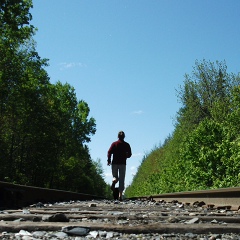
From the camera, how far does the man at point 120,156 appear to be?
12008mm

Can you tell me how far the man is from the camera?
12.0 meters

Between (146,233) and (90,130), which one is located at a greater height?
(90,130)

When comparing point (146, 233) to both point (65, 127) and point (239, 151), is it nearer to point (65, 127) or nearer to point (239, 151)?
point (239, 151)

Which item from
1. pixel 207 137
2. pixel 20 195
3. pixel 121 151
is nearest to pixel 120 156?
pixel 121 151

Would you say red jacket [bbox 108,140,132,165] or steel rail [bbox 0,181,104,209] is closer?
steel rail [bbox 0,181,104,209]

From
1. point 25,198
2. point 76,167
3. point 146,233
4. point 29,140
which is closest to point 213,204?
point 25,198

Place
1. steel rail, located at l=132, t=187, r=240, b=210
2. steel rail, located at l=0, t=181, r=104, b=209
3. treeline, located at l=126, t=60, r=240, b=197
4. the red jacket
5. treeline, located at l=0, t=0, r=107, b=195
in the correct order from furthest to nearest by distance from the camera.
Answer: treeline, located at l=0, t=0, r=107, b=195
treeline, located at l=126, t=60, r=240, b=197
the red jacket
steel rail, located at l=0, t=181, r=104, b=209
steel rail, located at l=132, t=187, r=240, b=210

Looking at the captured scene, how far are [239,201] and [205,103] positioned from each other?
40128 millimetres

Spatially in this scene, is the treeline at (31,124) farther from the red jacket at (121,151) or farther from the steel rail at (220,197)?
the steel rail at (220,197)

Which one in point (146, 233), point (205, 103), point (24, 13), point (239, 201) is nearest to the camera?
point (146, 233)

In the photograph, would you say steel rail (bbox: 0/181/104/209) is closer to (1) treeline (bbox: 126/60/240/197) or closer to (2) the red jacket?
(2) the red jacket

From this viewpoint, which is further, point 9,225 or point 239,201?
point 239,201

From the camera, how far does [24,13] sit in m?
19.9

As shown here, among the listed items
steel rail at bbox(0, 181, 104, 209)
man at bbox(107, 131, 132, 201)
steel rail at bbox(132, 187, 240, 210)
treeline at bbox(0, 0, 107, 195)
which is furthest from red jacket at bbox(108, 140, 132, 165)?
treeline at bbox(0, 0, 107, 195)
